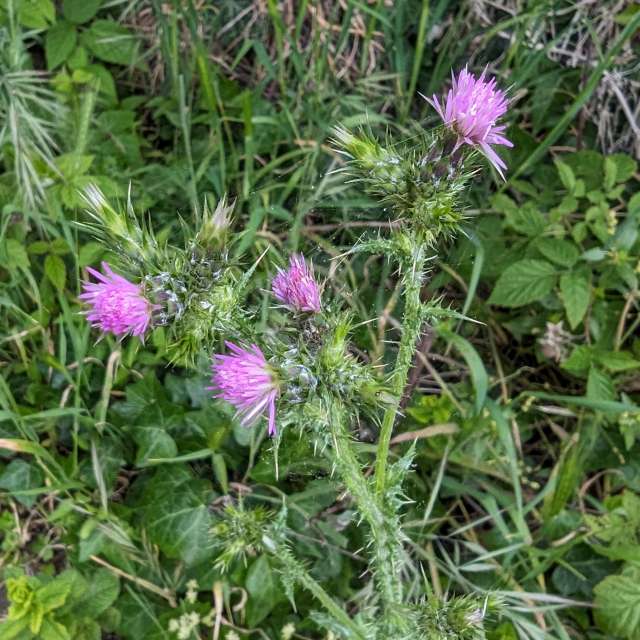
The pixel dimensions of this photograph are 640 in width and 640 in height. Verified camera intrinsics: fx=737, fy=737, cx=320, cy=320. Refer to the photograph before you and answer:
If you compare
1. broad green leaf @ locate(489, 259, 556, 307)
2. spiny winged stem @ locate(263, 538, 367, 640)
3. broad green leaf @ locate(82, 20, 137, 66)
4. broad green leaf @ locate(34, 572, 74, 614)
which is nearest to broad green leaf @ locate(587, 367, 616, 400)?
broad green leaf @ locate(489, 259, 556, 307)

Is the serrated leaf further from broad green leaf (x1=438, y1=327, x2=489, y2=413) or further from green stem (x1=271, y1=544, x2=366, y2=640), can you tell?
broad green leaf (x1=438, y1=327, x2=489, y2=413)

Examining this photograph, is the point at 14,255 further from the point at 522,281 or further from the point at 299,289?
the point at 522,281

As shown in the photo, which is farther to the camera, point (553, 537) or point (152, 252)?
point (553, 537)

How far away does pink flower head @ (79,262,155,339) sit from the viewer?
183 cm

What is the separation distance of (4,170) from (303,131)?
1.38 metres

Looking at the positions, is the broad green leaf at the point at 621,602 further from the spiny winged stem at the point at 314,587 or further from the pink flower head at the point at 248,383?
the pink flower head at the point at 248,383

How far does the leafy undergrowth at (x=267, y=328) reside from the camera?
2.76 meters

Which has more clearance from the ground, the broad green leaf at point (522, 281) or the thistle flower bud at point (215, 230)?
the thistle flower bud at point (215, 230)

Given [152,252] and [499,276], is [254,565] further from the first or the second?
[499,276]

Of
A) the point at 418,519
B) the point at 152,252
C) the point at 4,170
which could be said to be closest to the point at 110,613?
the point at 418,519

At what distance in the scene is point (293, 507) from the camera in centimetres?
280

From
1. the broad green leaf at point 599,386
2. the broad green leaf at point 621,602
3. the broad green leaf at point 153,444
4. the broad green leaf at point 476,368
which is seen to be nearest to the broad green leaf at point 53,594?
the broad green leaf at point 153,444

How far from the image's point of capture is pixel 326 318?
1.96 m

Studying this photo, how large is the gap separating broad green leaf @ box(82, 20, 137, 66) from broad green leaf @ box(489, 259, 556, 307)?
6.61ft
